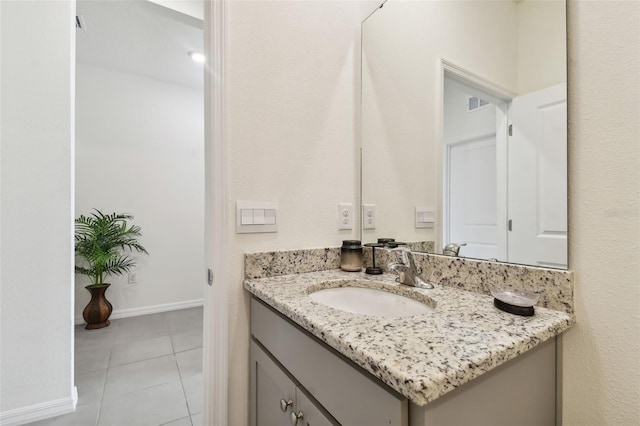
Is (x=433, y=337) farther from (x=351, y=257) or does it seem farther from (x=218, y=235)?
(x=218, y=235)

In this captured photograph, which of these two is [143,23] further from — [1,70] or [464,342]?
[464,342]

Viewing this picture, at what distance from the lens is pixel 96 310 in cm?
259

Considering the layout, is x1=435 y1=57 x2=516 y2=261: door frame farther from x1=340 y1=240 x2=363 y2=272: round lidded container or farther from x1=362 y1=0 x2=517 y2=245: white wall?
x1=340 y1=240 x2=363 y2=272: round lidded container

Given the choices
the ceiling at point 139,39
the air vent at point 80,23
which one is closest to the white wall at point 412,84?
the ceiling at point 139,39

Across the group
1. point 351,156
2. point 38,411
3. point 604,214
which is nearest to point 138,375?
point 38,411

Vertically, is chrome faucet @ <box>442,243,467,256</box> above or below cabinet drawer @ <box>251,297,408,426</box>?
above

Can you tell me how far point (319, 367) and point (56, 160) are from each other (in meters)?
1.71

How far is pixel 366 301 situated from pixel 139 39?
2.90m

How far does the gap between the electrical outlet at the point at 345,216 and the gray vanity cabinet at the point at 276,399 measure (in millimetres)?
575

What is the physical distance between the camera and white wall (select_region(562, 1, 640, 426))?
1.92 feet

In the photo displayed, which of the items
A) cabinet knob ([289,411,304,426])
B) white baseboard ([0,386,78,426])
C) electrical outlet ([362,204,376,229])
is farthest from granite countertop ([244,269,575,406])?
white baseboard ([0,386,78,426])

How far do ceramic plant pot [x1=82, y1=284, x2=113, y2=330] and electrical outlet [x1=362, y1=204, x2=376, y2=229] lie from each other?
2.69 metres

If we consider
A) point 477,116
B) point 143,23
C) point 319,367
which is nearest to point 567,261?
point 477,116

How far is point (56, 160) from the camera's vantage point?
1.44 meters
